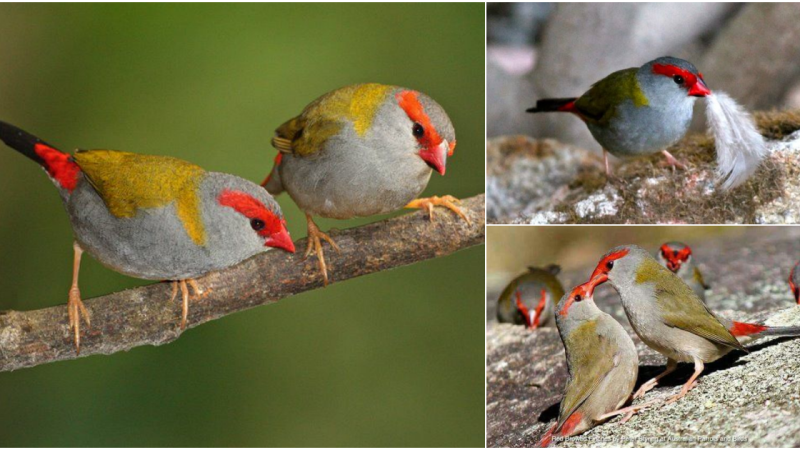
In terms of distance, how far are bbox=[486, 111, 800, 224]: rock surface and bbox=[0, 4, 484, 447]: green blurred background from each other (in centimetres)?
53

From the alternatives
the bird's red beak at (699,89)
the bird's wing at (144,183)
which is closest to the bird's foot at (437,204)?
the bird's wing at (144,183)

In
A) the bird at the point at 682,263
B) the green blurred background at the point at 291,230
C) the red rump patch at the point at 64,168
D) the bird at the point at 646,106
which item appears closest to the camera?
the red rump patch at the point at 64,168

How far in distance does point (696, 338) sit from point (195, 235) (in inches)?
66.6

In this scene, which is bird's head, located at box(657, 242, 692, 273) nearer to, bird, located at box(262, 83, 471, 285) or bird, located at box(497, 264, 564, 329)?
bird, located at box(497, 264, 564, 329)

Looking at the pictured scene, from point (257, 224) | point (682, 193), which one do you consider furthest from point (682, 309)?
point (257, 224)

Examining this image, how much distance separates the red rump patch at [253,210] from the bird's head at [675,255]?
146cm

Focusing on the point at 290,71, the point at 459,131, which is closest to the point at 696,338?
the point at 459,131

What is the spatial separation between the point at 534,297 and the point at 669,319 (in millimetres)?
592

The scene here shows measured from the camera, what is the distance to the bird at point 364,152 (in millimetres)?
2340

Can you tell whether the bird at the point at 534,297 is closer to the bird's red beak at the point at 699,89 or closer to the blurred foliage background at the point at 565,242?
the blurred foliage background at the point at 565,242

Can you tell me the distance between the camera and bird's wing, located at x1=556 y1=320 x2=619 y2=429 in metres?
2.48

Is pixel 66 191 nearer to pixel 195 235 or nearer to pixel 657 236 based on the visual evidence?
pixel 195 235

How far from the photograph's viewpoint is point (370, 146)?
2387mm

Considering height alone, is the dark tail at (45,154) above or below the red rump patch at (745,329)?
above
